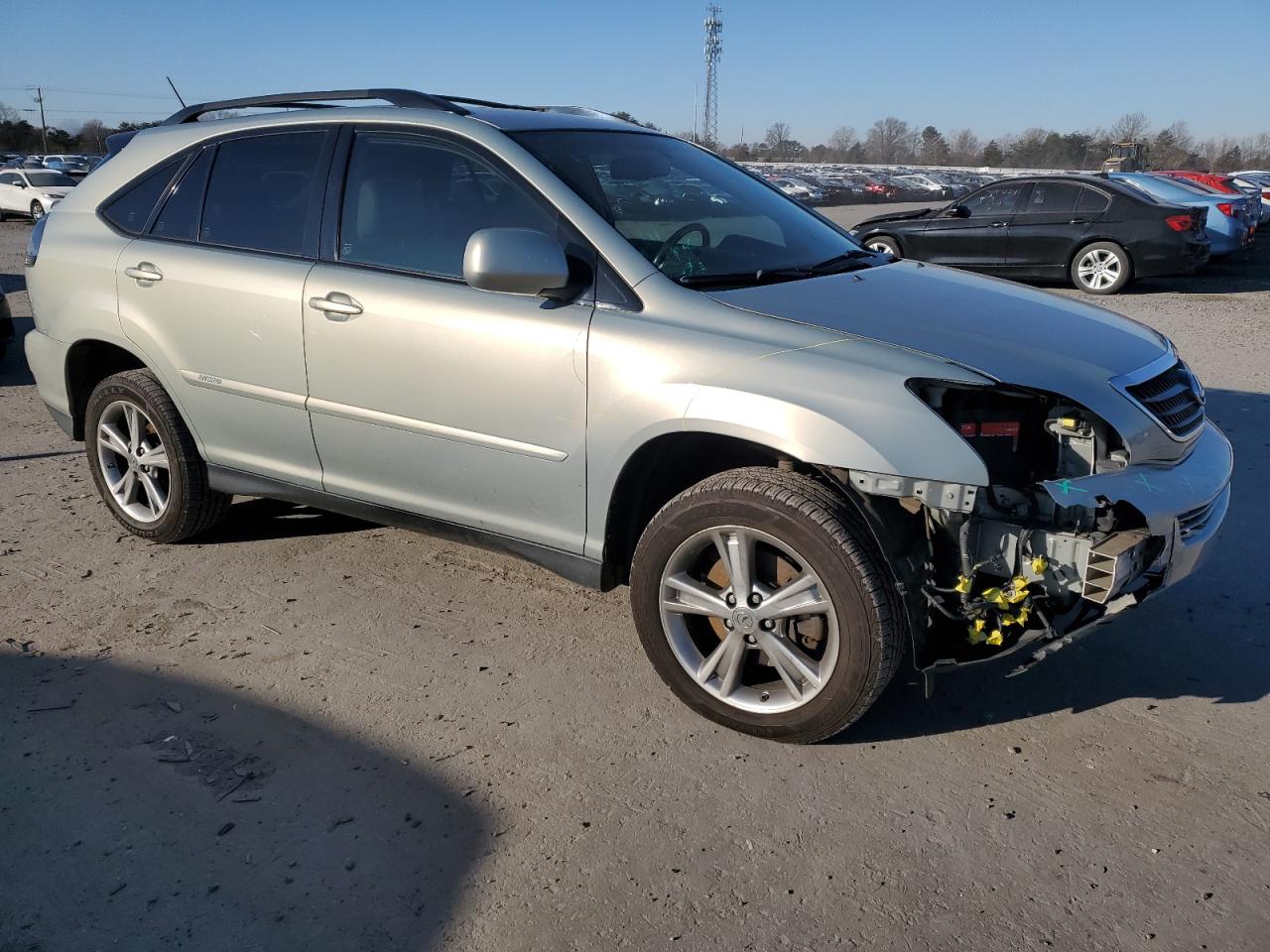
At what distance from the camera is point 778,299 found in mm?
3246

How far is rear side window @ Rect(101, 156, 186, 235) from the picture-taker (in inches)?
175

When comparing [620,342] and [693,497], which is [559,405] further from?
[693,497]

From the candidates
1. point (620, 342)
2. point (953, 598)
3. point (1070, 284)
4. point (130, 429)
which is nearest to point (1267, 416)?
point (953, 598)

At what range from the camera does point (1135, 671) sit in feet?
11.8

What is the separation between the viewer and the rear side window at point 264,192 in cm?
399

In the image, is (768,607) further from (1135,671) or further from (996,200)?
(996,200)

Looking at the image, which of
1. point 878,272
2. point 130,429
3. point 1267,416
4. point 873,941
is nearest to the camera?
point 873,941

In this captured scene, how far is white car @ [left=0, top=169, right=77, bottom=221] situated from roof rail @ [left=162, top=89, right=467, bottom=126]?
2512 centimetres

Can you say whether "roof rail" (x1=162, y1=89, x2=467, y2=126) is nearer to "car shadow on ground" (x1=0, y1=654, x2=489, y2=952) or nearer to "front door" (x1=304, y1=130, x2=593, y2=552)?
"front door" (x1=304, y1=130, x2=593, y2=552)

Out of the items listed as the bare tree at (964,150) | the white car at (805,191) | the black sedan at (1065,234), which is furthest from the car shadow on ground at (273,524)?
the bare tree at (964,150)

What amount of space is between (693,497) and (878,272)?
1.29 m

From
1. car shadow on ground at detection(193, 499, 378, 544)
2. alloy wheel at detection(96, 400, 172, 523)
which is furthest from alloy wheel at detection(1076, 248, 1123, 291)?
alloy wheel at detection(96, 400, 172, 523)

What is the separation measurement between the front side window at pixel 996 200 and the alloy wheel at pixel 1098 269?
1199 millimetres

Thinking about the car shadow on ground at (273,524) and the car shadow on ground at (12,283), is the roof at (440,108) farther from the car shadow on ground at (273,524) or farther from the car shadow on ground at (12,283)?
the car shadow on ground at (12,283)
